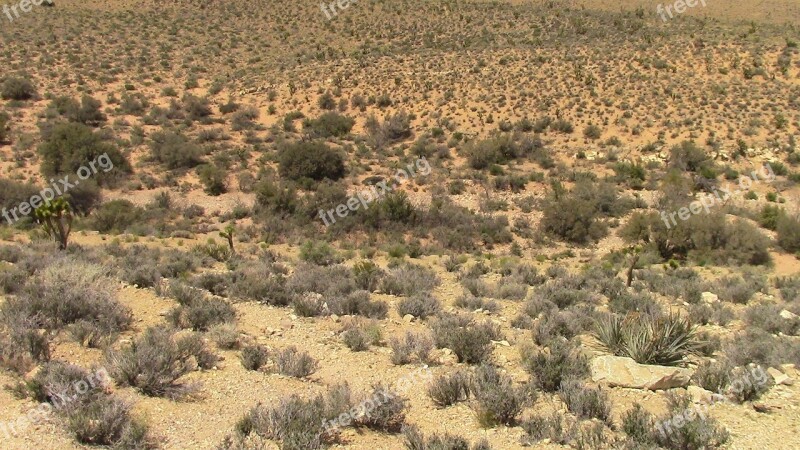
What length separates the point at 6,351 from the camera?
677cm

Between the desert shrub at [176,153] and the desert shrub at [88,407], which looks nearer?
the desert shrub at [88,407]

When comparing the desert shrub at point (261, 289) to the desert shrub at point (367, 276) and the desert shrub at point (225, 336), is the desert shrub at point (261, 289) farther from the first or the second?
the desert shrub at point (225, 336)

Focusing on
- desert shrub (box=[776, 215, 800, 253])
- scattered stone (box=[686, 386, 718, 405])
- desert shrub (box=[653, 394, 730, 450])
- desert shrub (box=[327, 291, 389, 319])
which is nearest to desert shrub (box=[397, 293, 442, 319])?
desert shrub (box=[327, 291, 389, 319])

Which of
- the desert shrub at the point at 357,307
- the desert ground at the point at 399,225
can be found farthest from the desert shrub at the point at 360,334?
the desert shrub at the point at 357,307

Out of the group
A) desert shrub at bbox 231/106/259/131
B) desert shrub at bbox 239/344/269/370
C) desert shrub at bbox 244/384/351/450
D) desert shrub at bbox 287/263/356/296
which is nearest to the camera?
desert shrub at bbox 244/384/351/450

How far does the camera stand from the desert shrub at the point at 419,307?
10961 mm

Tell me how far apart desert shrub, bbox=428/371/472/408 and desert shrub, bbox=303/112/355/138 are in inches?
1051

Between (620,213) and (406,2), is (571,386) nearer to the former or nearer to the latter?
(620,213)

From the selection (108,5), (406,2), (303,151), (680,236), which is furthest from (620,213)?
(108,5)

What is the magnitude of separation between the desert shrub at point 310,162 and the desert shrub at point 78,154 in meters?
7.09

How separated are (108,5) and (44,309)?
53298 millimetres

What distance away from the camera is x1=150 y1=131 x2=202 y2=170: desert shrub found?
1109 inches

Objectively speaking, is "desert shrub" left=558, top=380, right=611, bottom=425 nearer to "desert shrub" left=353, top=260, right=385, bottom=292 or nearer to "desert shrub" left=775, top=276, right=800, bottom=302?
"desert shrub" left=353, top=260, right=385, bottom=292

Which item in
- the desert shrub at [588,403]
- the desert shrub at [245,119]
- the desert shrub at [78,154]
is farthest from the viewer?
the desert shrub at [245,119]
